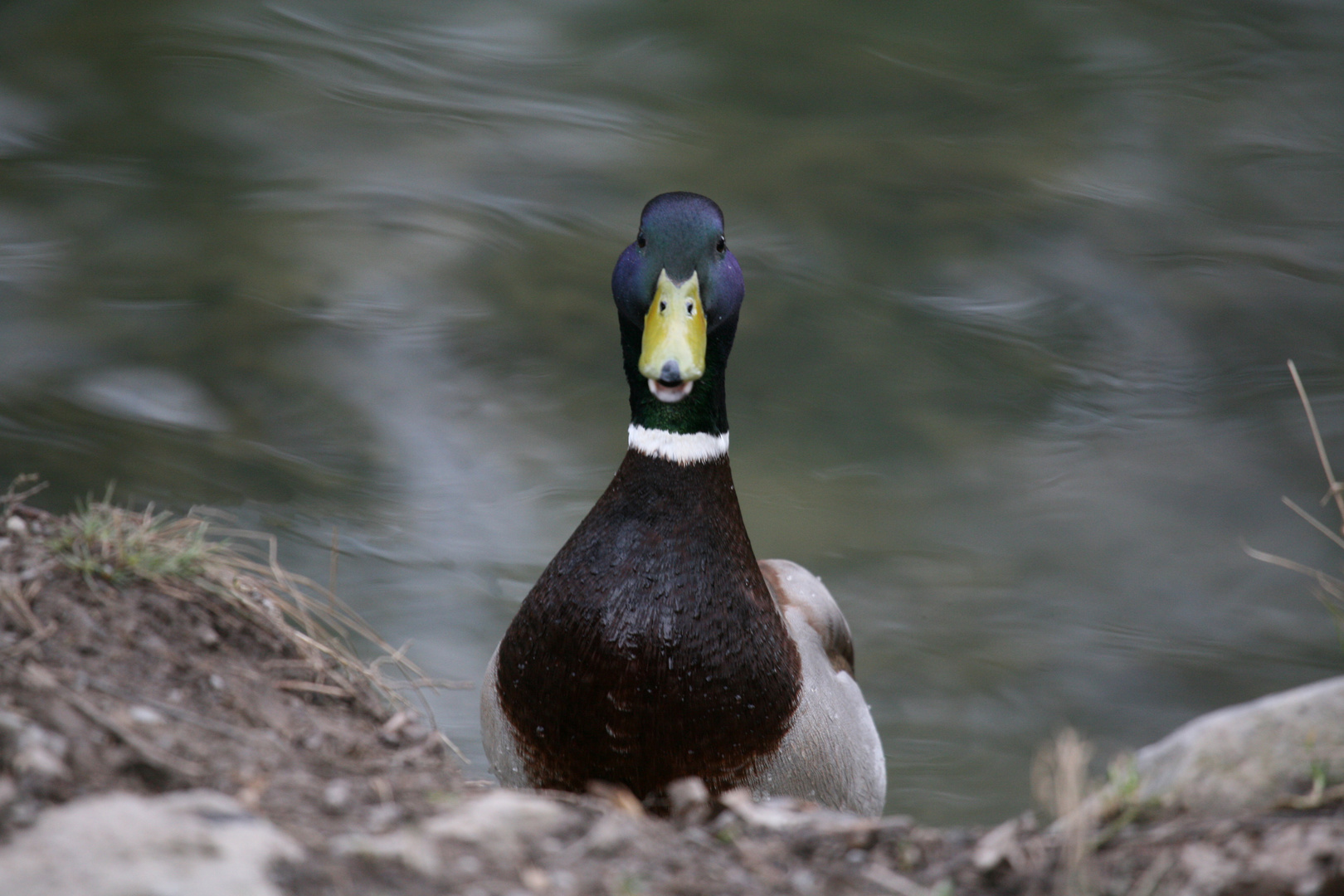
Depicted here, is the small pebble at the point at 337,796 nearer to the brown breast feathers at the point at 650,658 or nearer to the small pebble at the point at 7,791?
the small pebble at the point at 7,791

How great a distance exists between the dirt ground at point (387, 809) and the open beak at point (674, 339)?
3.63 ft

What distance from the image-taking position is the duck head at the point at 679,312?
329cm

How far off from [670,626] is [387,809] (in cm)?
138

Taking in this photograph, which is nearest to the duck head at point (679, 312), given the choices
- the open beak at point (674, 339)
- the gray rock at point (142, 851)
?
the open beak at point (674, 339)

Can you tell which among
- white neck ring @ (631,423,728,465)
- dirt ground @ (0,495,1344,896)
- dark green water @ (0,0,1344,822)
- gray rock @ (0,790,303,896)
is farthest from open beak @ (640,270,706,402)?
dark green water @ (0,0,1344,822)

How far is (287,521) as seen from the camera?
6.62 meters

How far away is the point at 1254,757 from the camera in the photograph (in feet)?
7.08

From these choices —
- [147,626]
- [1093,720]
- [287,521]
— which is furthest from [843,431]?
[147,626]

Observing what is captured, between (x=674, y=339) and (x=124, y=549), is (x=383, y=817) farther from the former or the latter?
(x=674, y=339)

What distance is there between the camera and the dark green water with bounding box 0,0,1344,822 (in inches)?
268

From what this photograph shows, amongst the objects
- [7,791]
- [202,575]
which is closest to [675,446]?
[202,575]

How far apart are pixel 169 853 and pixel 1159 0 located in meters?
8.33

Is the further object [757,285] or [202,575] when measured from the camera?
[757,285]

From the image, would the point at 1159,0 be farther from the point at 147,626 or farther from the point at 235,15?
the point at 147,626
